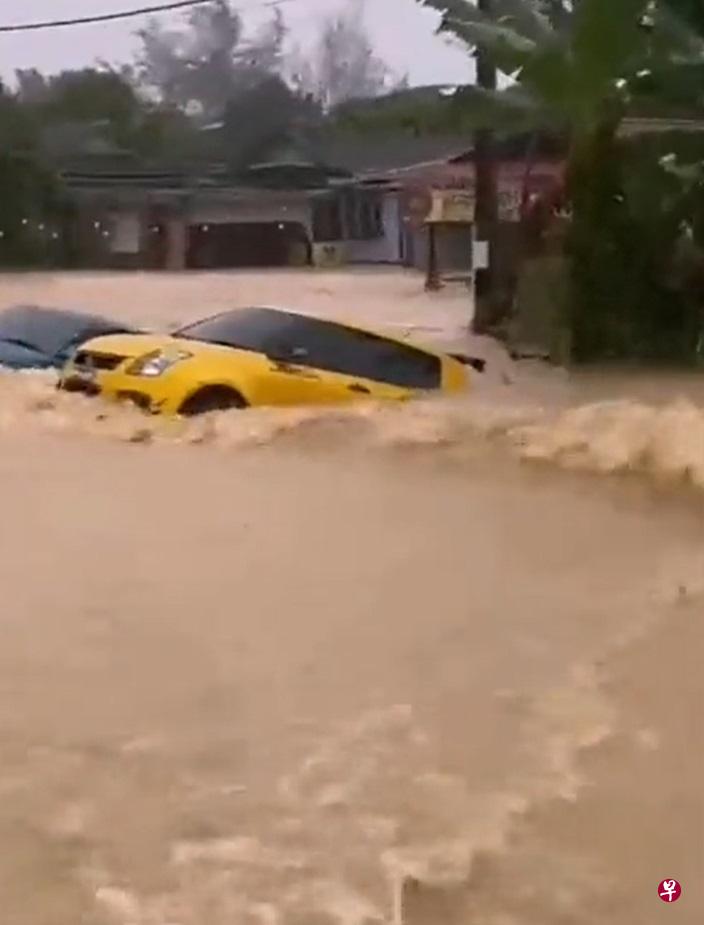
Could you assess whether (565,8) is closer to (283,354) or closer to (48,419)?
(283,354)

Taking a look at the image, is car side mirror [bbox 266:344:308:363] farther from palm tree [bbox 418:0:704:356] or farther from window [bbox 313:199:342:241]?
palm tree [bbox 418:0:704:356]

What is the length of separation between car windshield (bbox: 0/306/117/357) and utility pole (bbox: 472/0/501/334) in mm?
2689

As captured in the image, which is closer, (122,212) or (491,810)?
(491,810)

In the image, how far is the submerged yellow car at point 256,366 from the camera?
11.8 metres

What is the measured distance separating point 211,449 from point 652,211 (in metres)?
4.72

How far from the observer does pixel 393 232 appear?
554 inches

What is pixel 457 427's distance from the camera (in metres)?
10.6

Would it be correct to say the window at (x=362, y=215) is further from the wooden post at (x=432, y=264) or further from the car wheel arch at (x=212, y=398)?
the car wheel arch at (x=212, y=398)

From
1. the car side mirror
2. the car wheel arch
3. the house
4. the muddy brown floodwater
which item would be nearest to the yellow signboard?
the house

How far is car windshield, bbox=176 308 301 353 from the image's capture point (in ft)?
41.5

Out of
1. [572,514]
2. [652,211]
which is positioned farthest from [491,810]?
[652,211]

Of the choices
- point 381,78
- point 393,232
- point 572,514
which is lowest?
point 572,514

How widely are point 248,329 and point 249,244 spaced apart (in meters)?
1.80

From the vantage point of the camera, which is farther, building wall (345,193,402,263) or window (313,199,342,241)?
window (313,199,342,241)
